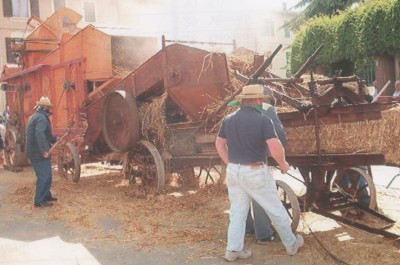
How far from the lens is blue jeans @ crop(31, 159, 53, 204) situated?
24.8 ft

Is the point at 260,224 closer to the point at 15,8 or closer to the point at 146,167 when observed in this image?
the point at 146,167

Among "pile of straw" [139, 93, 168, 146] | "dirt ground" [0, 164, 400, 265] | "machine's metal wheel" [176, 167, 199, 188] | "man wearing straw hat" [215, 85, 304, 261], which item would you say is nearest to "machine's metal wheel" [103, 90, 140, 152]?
"pile of straw" [139, 93, 168, 146]

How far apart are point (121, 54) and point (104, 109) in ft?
5.79

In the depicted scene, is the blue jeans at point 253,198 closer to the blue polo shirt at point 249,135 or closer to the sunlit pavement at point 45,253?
the blue polo shirt at point 249,135

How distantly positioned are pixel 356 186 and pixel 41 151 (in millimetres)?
4938

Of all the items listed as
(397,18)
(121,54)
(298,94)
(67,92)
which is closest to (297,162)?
(298,94)

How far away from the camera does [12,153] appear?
12.5 metres

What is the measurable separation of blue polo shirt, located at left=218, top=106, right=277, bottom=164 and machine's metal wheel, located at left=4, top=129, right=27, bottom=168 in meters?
9.05

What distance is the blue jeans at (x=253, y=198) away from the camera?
4.48m

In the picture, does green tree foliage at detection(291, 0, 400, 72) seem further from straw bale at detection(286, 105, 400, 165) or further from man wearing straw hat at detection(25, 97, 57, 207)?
man wearing straw hat at detection(25, 97, 57, 207)

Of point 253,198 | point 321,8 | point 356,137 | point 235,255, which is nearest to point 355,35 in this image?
point 321,8

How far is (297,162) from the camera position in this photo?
5273 millimetres

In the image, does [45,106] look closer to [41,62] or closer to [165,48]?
[165,48]

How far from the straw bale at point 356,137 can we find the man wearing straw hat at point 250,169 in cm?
82
